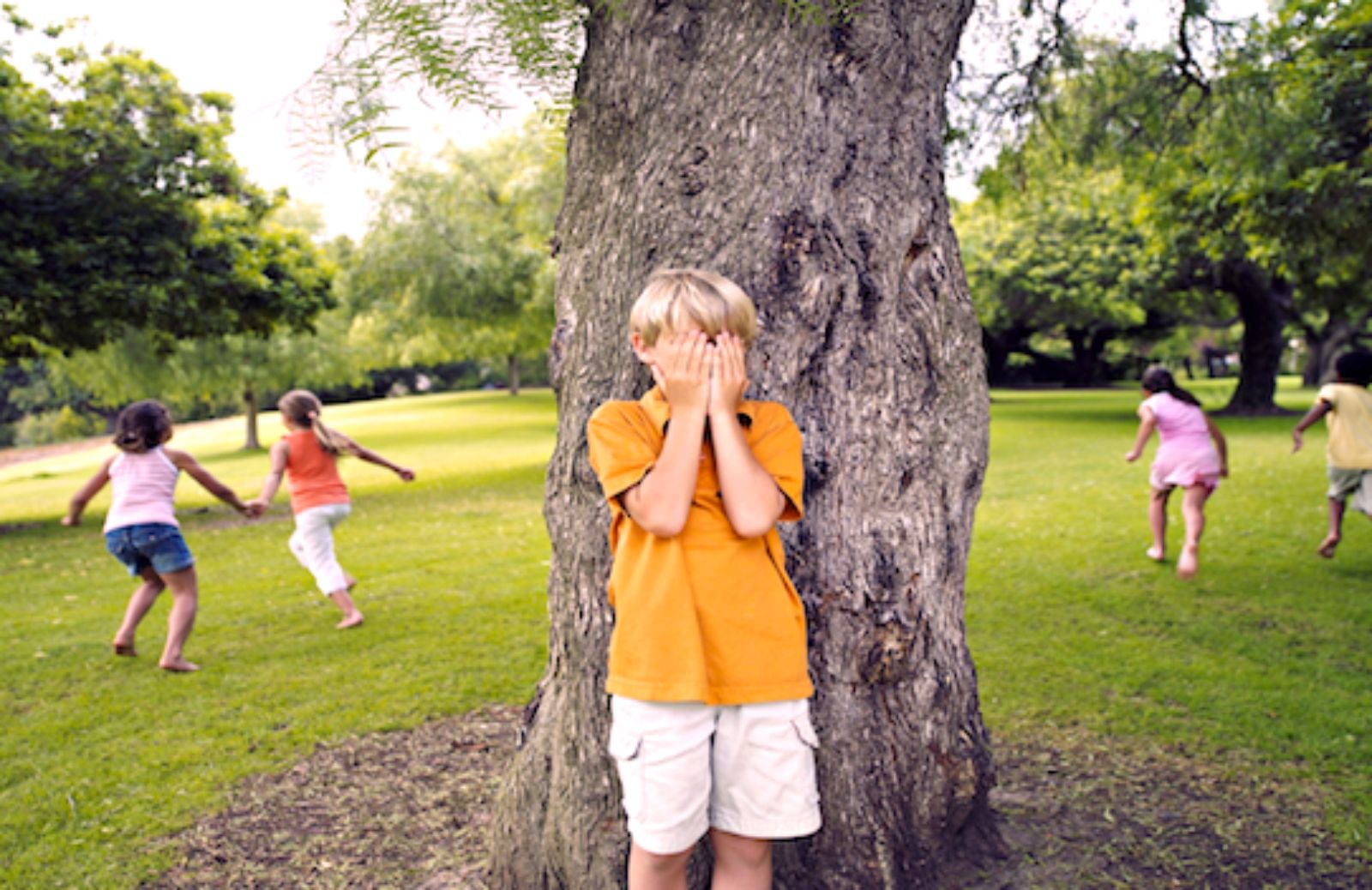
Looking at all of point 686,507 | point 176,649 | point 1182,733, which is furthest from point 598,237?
point 176,649

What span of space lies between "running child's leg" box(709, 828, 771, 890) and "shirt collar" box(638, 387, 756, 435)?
1.05m

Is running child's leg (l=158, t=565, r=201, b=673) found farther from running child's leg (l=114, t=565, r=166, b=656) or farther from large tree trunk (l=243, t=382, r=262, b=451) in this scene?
large tree trunk (l=243, t=382, r=262, b=451)

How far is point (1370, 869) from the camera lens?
3322 millimetres

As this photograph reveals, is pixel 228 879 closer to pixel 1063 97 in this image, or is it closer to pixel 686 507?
pixel 686 507

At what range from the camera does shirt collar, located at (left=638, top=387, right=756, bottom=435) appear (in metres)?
2.60

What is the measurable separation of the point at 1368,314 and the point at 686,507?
3772 centimetres

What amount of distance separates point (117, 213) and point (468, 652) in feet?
31.8

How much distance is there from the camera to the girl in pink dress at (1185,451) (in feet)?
26.1

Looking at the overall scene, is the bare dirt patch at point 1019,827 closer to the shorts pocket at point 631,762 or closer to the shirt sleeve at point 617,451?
the shorts pocket at point 631,762

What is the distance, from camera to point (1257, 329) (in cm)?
2548

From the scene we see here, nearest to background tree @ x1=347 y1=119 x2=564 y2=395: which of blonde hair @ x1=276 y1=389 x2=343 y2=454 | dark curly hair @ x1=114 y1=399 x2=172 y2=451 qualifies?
blonde hair @ x1=276 y1=389 x2=343 y2=454

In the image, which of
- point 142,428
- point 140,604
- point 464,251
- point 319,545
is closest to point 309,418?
point 319,545

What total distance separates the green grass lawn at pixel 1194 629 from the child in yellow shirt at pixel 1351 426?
70 cm

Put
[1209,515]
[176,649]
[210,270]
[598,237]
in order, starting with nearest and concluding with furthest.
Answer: [598,237]
[176,649]
[1209,515]
[210,270]
